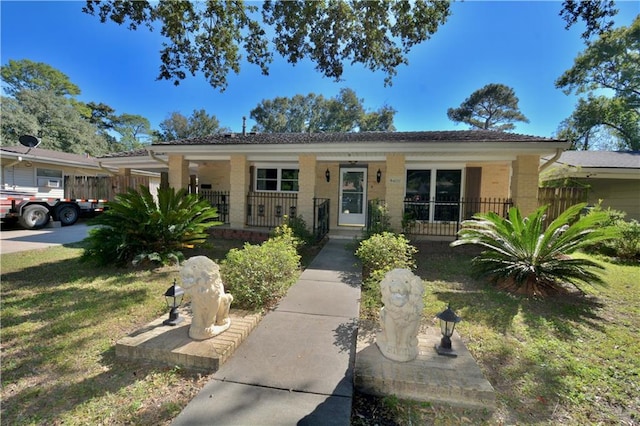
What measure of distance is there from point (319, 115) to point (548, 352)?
3569cm

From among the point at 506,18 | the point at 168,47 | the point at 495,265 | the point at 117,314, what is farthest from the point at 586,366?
the point at 168,47

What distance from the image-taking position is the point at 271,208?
10820mm

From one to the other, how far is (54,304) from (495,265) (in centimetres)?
756

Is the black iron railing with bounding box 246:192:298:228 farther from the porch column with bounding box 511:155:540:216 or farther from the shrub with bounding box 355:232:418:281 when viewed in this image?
the porch column with bounding box 511:155:540:216

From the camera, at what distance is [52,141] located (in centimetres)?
2478

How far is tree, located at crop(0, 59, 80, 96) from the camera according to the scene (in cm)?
2914

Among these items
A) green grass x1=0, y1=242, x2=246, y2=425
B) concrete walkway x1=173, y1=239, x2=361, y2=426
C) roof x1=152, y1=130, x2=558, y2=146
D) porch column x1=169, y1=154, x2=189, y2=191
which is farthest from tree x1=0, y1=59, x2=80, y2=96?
concrete walkway x1=173, y1=239, x2=361, y2=426

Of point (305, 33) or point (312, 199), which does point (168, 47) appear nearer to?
point (305, 33)

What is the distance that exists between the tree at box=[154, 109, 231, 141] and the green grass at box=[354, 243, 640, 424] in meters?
42.9

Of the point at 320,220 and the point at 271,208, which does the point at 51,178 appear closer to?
the point at 271,208

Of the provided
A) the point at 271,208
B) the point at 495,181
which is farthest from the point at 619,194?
the point at 271,208

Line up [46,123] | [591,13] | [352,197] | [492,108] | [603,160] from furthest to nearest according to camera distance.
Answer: [492,108] < [46,123] < [603,160] < [352,197] < [591,13]

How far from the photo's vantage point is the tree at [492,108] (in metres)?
28.8

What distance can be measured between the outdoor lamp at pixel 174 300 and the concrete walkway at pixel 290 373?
38.6 inches
